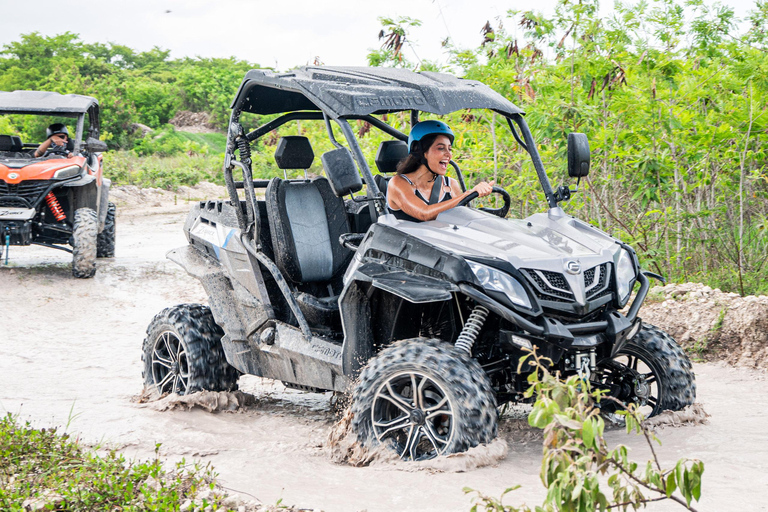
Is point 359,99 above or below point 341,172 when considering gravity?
above

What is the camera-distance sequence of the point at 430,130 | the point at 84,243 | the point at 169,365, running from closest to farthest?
1. the point at 430,130
2. the point at 169,365
3. the point at 84,243

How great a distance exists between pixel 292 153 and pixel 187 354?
1.50m

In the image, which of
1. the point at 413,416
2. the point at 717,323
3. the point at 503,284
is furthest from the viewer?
the point at 717,323

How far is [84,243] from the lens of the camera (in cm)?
1066

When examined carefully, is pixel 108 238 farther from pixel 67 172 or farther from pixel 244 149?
pixel 244 149

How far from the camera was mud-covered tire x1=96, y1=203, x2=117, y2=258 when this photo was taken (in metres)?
12.8

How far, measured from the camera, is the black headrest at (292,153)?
5441 mm

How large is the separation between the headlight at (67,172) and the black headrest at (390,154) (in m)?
6.65

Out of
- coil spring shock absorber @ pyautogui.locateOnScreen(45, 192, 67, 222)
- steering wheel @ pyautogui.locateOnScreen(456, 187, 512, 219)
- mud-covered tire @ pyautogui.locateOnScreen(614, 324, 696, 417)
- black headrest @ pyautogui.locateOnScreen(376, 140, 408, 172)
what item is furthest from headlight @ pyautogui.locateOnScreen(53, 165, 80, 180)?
mud-covered tire @ pyautogui.locateOnScreen(614, 324, 696, 417)

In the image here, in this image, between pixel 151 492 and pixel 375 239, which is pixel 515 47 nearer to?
pixel 375 239

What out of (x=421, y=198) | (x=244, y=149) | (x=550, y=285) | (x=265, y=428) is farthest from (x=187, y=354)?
(x=550, y=285)

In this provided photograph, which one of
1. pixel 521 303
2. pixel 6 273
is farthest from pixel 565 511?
pixel 6 273

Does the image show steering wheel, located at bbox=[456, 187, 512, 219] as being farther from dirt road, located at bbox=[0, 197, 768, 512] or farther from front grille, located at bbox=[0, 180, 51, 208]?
front grille, located at bbox=[0, 180, 51, 208]

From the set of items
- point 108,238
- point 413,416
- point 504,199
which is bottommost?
point 108,238
